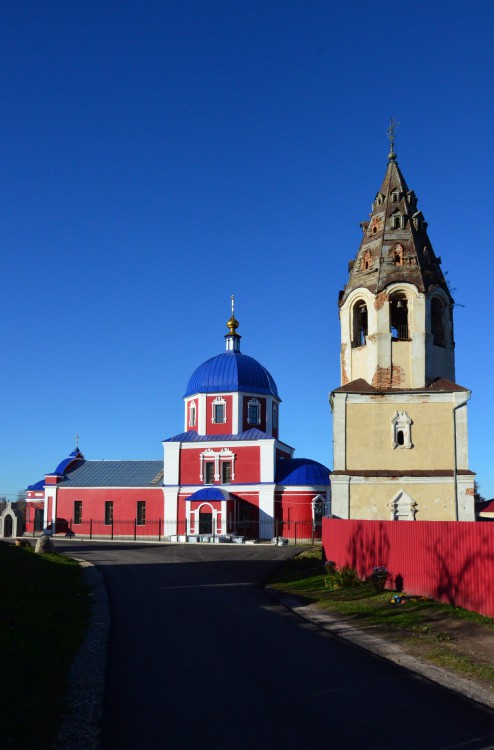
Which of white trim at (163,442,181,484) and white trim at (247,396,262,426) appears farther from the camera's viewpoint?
white trim at (247,396,262,426)

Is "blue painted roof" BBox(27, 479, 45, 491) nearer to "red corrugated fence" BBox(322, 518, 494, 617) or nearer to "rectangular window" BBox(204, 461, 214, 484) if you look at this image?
"rectangular window" BBox(204, 461, 214, 484)

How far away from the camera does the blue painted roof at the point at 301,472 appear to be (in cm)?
4384

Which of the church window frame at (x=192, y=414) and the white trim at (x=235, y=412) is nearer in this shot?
the white trim at (x=235, y=412)

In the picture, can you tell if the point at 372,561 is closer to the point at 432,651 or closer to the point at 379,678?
the point at 432,651

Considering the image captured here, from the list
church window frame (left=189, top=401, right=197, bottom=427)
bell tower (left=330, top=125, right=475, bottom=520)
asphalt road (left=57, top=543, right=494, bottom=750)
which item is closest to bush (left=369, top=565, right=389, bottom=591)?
asphalt road (left=57, top=543, right=494, bottom=750)

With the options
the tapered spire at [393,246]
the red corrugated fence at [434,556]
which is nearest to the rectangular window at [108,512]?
the tapered spire at [393,246]

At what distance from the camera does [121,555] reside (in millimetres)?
31641

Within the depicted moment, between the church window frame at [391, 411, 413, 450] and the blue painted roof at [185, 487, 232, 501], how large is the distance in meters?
20.1

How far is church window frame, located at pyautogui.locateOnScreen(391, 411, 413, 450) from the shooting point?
977 inches

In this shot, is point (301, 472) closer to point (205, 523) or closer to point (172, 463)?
point (205, 523)

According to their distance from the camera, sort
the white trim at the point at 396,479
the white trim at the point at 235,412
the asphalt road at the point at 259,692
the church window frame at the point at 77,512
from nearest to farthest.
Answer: the asphalt road at the point at 259,692 → the white trim at the point at 396,479 → the white trim at the point at 235,412 → the church window frame at the point at 77,512

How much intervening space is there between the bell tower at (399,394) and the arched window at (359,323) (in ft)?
0.12

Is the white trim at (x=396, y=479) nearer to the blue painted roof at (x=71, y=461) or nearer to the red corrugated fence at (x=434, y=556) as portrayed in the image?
the red corrugated fence at (x=434, y=556)

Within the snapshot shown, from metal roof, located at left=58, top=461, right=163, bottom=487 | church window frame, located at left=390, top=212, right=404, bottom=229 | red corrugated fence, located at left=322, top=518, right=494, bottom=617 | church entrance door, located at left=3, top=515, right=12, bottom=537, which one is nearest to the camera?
red corrugated fence, located at left=322, top=518, right=494, bottom=617
